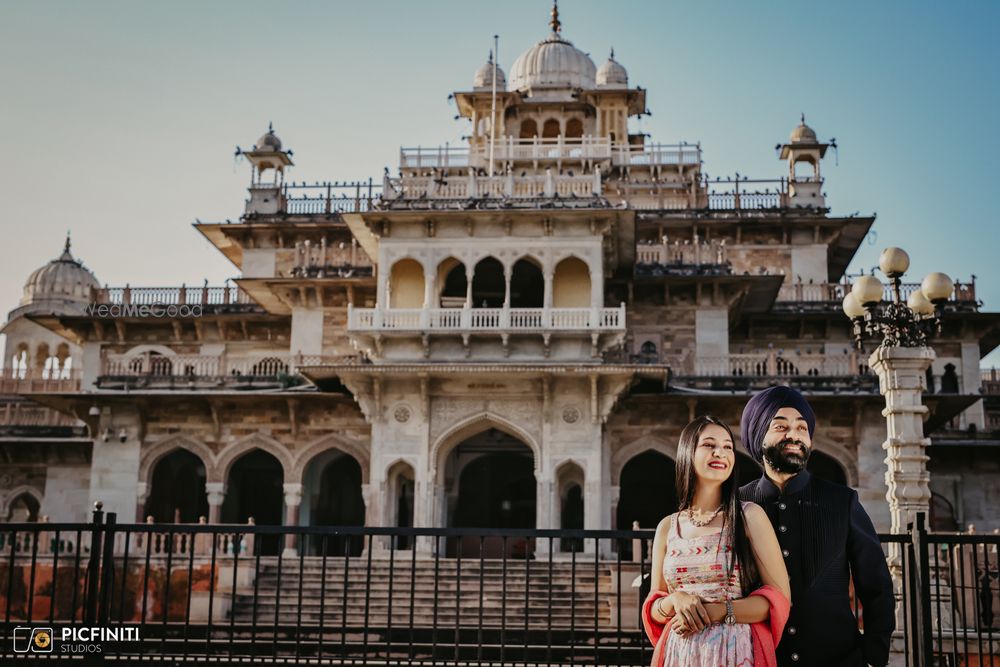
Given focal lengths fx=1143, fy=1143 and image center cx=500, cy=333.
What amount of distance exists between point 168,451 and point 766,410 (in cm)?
2357

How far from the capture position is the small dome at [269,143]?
111 ft

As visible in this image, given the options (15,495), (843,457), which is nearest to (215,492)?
(15,495)

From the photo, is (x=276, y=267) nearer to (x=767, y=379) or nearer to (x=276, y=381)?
(x=276, y=381)

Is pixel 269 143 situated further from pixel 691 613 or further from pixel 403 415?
pixel 691 613

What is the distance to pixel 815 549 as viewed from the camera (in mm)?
5383

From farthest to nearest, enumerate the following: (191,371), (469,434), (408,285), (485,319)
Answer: (191,371) < (408,285) < (469,434) < (485,319)

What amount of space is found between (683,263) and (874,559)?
22.7m

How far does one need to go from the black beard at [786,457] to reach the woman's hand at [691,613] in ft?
2.72

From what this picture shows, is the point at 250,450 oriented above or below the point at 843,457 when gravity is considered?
above

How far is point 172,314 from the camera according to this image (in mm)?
30625

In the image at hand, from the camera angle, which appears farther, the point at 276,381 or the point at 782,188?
the point at 782,188

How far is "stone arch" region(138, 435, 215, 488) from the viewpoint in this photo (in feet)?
87.9

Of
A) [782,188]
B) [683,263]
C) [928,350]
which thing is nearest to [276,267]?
[683,263]

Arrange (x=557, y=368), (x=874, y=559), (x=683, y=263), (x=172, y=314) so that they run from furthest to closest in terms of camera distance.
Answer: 1. (x=172, y=314)
2. (x=683, y=263)
3. (x=557, y=368)
4. (x=874, y=559)
